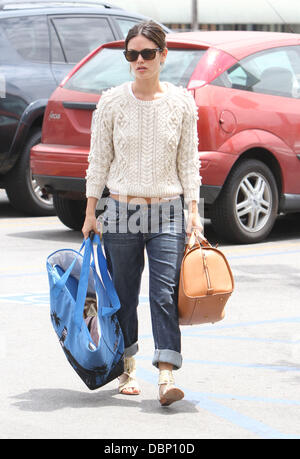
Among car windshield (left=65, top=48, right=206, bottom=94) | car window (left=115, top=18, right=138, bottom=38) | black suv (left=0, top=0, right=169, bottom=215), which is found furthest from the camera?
car window (left=115, top=18, right=138, bottom=38)

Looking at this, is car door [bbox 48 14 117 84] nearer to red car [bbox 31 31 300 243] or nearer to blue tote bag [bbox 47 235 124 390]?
red car [bbox 31 31 300 243]

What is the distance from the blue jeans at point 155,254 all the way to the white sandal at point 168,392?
0.09m

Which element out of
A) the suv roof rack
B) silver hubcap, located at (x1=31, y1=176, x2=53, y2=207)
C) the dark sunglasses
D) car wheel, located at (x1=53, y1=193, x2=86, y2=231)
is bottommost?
the dark sunglasses

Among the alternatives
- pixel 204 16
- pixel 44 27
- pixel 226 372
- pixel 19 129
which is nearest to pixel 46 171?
pixel 19 129

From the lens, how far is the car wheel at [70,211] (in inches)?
424

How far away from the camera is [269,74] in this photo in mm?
10289

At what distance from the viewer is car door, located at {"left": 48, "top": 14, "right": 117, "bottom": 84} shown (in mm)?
12203

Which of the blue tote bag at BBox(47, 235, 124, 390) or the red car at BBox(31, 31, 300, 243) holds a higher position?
the red car at BBox(31, 31, 300, 243)

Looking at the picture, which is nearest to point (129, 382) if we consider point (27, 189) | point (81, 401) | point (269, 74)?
point (81, 401)

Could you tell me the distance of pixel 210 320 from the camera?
5.40m

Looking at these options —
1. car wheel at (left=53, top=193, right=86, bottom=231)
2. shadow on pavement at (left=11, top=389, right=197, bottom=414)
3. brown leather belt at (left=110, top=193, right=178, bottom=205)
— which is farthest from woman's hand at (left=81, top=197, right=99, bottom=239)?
car wheel at (left=53, top=193, right=86, bottom=231)

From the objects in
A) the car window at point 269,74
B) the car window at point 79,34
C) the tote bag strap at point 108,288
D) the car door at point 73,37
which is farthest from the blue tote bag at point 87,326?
the car window at point 79,34

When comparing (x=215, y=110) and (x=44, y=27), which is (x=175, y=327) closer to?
(x=215, y=110)

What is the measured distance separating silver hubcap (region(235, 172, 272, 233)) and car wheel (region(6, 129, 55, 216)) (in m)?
2.48
